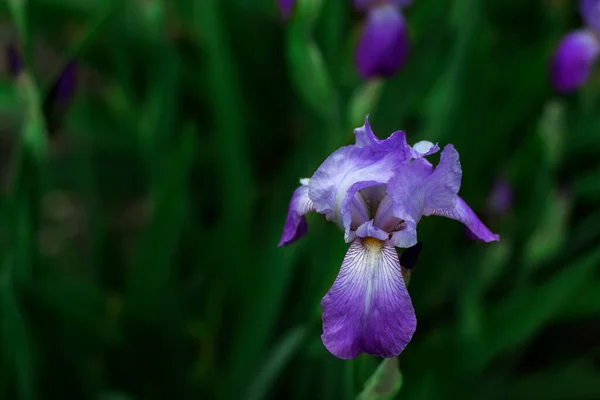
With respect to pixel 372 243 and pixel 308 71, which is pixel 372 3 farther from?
pixel 372 243

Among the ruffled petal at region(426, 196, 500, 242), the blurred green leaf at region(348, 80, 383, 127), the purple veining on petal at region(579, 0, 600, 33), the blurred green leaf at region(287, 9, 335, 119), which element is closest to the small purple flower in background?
the blurred green leaf at region(287, 9, 335, 119)

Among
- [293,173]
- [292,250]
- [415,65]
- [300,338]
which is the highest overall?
[415,65]

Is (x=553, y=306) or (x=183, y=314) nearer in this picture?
(x=553, y=306)

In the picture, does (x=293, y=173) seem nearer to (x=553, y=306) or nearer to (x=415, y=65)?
(x=415, y=65)

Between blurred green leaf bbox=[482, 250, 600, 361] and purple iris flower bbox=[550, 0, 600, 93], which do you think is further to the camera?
purple iris flower bbox=[550, 0, 600, 93]

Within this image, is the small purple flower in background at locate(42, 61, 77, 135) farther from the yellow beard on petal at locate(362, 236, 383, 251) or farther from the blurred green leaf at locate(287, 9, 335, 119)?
the yellow beard on petal at locate(362, 236, 383, 251)

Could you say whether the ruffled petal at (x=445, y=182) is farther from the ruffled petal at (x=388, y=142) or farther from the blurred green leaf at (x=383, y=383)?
the blurred green leaf at (x=383, y=383)

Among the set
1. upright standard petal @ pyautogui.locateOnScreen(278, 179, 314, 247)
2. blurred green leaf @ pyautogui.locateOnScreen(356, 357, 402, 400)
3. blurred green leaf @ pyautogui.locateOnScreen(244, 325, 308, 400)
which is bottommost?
blurred green leaf @ pyautogui.locateOnScreen(356, 357, 402, 400)

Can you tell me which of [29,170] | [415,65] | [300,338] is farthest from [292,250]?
[415,65]
